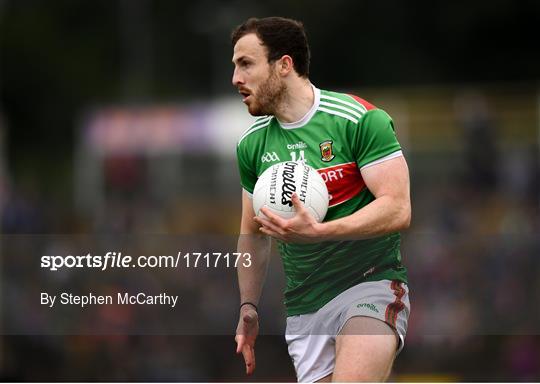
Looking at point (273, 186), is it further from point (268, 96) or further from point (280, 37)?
point (280, 37)

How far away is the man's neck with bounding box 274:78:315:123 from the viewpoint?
665 centimetres

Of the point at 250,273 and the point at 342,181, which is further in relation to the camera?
the point at 250,273

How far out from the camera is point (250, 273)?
688 centimetres

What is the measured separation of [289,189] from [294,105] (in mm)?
636

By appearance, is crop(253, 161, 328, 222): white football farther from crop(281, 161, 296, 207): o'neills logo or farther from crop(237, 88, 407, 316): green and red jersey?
crop(237, 88, 407, 316): green and red jersey

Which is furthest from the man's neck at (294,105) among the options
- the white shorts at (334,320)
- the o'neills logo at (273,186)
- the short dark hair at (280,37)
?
the white shorts at (334,320)

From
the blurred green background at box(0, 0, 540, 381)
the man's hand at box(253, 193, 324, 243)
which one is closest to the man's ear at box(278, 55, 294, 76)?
the man's hand at box(253, 193, 324, 243)

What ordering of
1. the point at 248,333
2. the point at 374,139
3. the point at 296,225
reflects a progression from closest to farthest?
1. the point at 296,225
2. the point at 374,139
3. the point at 248,333

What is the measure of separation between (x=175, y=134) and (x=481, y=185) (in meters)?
13.6

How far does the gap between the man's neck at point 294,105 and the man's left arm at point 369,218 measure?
0.52 m

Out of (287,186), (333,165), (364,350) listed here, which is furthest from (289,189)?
(364,350)

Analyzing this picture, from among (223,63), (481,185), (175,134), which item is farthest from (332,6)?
(481,185)

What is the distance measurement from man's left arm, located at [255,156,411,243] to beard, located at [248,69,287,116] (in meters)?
0.63

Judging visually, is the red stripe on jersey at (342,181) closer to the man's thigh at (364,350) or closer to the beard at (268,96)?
the beard at (268,96)
